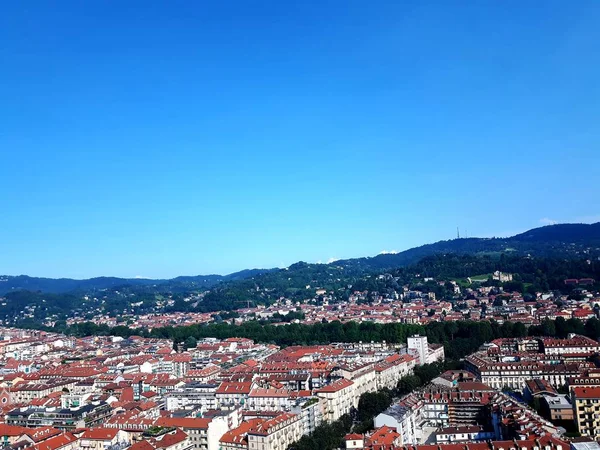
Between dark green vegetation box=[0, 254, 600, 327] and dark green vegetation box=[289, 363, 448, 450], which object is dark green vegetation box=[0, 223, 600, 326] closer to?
dark green vegetation box=[0, 254, 600, 327]

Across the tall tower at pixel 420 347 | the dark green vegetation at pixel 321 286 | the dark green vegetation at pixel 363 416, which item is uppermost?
the dark green vegetation at pixel 321 286

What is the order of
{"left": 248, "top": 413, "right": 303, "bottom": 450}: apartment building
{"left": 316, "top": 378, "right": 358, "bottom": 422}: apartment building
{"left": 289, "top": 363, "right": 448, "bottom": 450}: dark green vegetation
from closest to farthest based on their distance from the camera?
{"left": 248, "top": 413, "right": 303, "bottom": 450}: apartment building, {"left": 289, "top": 363, "right": 448, "bottom": 450}: dark green vegetation, {"left": 316, "top": 378, "right": 358, "bottom": 422}: apartment building

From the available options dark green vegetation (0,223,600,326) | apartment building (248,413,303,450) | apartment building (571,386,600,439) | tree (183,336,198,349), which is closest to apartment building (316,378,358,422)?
apartment building (248,413,303,450)

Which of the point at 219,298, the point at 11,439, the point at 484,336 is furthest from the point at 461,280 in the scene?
the point at 11,439

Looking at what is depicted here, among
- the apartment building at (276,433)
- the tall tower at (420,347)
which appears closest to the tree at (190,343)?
the tall tower at (420,347)

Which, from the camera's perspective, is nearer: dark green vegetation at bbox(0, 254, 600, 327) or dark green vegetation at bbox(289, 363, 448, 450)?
dark green vegetation at bbox(289, 363, 448, 450)

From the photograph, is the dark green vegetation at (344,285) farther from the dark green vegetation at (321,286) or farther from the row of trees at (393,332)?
the row of trees at (393,332)

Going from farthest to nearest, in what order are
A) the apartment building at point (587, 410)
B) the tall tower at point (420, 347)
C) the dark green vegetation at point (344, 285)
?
the dark green vegetation at point (344, 285) < the tall tower at point (420, 347) < the apartment building at point (587, 410)

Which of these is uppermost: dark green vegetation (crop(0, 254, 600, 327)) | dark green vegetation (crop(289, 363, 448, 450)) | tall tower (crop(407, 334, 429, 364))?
dark green vegetation (crop(0, 254, 600, 327))
